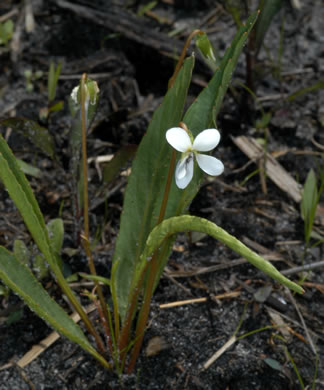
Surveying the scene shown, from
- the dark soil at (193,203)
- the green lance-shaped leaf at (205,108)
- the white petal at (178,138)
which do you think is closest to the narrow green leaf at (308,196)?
the dark soil at (193,203)

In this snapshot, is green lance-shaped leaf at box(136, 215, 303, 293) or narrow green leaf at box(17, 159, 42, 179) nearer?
green lance-shaped leaf at box(136, 215, 303, 293)

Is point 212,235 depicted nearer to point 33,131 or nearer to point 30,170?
point 33,131

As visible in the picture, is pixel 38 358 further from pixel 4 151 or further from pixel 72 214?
pixel 4 151

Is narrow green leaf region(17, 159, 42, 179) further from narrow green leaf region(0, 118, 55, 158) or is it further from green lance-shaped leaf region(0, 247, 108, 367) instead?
green lance-shaped leaf region(0, 247, 108, 367)

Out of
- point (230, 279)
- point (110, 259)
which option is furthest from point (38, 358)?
point (230, 279)

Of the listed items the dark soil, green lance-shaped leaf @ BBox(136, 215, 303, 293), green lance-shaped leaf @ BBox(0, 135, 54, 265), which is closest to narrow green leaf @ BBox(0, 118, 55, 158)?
the dark soil

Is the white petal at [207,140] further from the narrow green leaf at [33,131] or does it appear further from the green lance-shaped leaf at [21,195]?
the narrow green leaf at [33,131]
